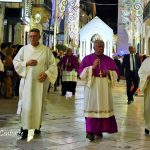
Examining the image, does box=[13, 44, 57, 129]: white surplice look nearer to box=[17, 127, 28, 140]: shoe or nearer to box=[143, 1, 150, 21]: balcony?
box=[17, 127, 28, 140]: shoe

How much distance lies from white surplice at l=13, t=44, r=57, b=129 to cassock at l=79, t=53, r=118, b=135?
25.0 inches

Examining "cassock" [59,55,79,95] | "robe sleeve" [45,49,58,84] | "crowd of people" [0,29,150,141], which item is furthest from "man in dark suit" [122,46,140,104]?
"robe sleeve" [45,49,58,84]

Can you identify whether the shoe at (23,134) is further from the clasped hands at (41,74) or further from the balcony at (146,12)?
the balcony at (146,12)

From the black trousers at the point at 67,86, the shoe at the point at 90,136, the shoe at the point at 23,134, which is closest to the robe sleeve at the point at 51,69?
the shoe at the point at 23,134

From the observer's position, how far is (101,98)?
7582 millimetres

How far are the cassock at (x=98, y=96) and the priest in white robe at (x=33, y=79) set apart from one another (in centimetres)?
63

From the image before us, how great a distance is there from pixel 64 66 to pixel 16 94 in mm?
2106

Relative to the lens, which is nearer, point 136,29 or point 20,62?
point 20,62

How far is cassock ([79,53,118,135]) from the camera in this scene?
7543 millimetres

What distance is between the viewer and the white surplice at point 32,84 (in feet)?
24.6

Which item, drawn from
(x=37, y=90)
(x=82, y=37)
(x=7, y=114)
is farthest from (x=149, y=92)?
(x=82, y=37)

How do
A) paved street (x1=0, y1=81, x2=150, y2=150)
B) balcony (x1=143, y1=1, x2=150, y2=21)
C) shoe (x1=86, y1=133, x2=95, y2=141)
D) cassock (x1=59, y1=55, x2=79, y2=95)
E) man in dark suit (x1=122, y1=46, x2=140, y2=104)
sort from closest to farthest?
paved street (x1=0, y1=81, x2=150, y2=150) < shoe (x1=86, y1=133, x2=95, y2=141) < man in dark suit (x1=122, y1=46, x2=140, y2=104) < cassock (x1=59, y1=55, x2=79, y2=95) < balcony (x1=143, y1=1, x2=150, y2=21)

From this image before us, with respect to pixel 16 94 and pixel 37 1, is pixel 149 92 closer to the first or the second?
pixel 16 94

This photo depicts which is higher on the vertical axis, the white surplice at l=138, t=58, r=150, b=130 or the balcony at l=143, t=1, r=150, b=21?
the balcony at l=143, t=1, r=150, b=21
